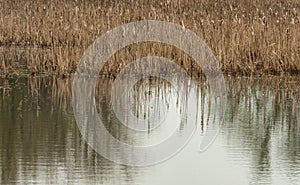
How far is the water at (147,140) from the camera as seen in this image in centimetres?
645

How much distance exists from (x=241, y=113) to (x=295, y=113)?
56cm

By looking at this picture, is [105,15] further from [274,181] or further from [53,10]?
[274,181]

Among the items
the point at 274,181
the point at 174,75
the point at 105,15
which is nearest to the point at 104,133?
the point at 274,181

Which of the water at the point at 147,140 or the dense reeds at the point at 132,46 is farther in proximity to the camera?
the dense reeds at the point at 132,46

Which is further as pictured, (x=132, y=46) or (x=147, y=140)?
(x=132, y=46)

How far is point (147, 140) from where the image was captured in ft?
25.8

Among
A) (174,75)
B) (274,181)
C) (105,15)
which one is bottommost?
(274,181)

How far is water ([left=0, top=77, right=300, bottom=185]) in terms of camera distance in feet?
21.2

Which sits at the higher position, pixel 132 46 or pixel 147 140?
pixel 132 46

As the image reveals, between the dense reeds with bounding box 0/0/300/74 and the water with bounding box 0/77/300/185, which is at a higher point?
the dense reeds with bounding box 0/0/300/74

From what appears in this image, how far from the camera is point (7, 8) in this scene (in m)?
16.9

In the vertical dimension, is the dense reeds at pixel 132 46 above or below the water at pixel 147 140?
above

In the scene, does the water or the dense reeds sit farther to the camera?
the dense reeds

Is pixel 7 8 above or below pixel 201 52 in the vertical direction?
above
